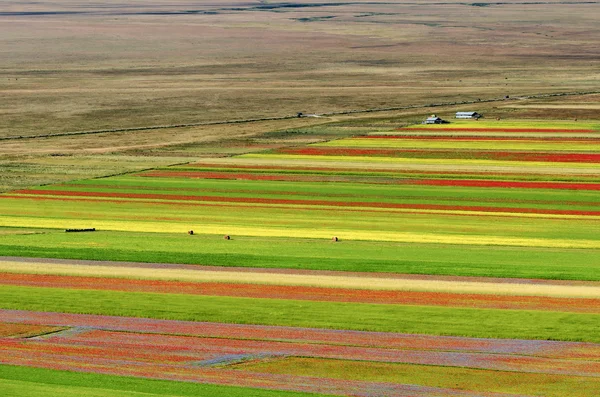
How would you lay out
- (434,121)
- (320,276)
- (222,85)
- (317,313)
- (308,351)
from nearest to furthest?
(308,351), (317,313), (320,276), (434,121), (222,85)

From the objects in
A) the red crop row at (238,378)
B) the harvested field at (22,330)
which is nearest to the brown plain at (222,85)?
the harvested field at (22,330)

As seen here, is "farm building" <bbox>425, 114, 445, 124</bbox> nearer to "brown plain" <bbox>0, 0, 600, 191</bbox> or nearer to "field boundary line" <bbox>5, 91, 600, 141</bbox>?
"brown plain" <bbox>0, 0, 600, 191</bbox>

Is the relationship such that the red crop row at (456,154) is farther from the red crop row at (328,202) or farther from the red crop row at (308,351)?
the red crop row at (308,351)

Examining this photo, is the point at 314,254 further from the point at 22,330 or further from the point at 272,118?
the point at 272,118

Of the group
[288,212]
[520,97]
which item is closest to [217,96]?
[520,97]

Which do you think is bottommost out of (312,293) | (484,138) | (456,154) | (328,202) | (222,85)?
(312,293)

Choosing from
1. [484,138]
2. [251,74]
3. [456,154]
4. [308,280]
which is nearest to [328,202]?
[308,280]
